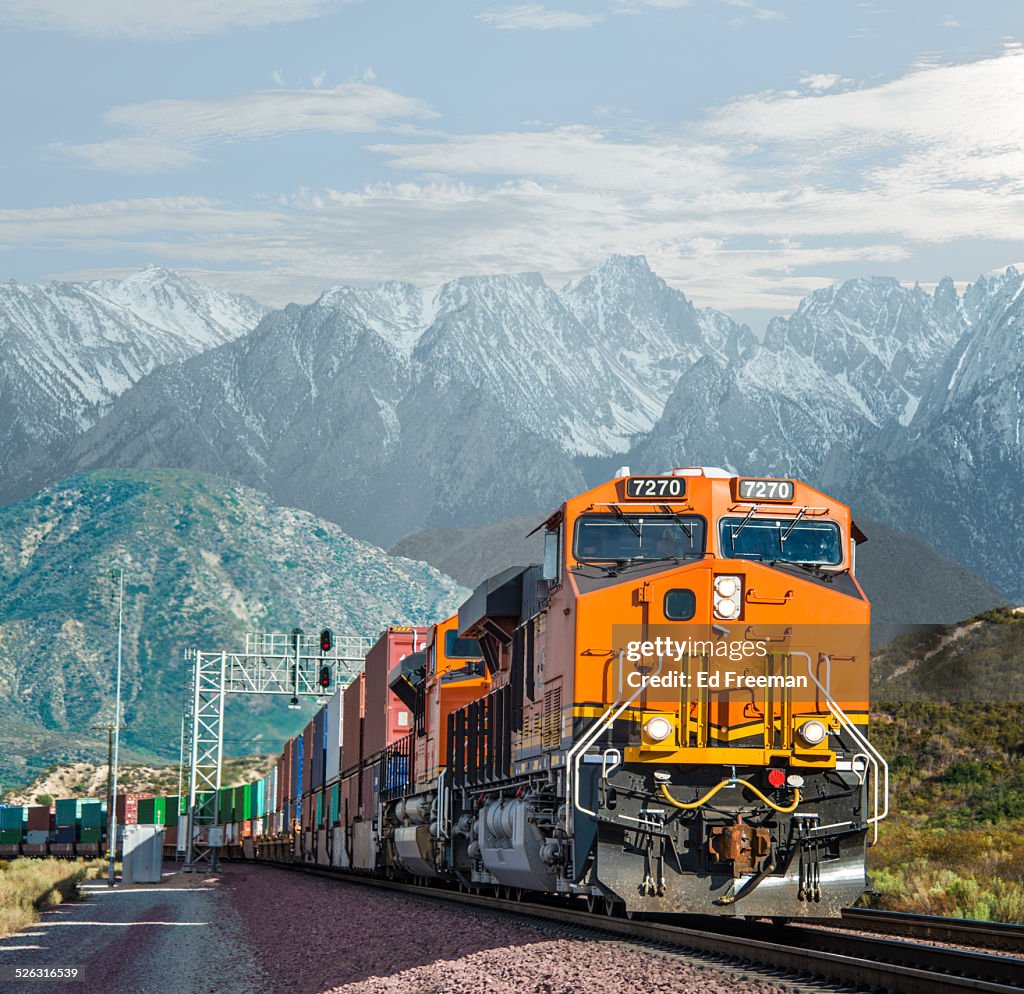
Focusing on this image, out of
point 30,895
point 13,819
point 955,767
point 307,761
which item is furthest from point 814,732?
point 13,819

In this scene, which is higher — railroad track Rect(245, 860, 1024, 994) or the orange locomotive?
the orange locomotive

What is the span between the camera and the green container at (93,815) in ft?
329

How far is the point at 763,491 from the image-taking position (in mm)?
16719

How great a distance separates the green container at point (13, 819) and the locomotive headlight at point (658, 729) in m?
95.8

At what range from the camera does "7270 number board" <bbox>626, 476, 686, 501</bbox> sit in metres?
16.8

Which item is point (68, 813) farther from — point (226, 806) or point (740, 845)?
point (740, 845)

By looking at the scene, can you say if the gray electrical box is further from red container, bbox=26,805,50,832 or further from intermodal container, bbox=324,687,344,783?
red container, bbox=26,805,50,832

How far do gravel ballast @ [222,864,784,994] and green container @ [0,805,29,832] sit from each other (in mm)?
84165

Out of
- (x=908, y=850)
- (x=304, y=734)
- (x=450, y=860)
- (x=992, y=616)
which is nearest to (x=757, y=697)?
(x=450, y=860)

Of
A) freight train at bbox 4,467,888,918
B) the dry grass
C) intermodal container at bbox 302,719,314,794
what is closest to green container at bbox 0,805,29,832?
intermodal container at bbox 302,719,314,794

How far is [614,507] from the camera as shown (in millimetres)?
16859

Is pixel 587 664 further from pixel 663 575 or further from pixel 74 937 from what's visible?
pixel 74 937

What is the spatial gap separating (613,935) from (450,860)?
7929 mm

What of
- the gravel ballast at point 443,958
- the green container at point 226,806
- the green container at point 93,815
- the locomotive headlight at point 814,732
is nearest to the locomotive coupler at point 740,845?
the locomotive headlight at point 814,732
